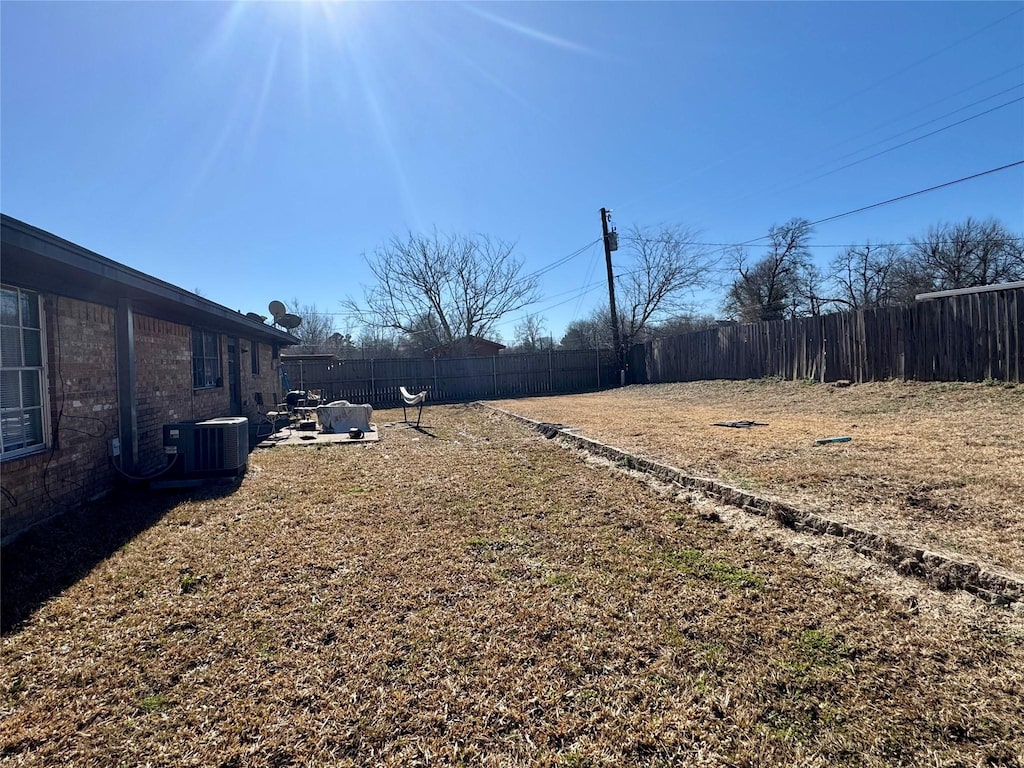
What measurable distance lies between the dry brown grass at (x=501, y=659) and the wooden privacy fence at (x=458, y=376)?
43.6ft

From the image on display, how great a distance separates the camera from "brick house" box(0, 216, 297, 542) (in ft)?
12.6

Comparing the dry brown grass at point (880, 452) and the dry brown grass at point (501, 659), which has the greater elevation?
the dry brown grass at point (880, 452)

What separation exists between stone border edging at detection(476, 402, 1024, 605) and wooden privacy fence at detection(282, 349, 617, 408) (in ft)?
44.1

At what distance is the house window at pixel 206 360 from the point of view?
8219mm

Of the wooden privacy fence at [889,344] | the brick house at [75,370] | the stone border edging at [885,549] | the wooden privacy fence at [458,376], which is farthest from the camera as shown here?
the wooden privacy fence at [458,376]

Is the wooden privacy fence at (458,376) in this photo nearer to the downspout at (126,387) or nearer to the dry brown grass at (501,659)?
the downspout at (126,387)

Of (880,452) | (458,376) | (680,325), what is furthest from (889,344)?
(680,325)

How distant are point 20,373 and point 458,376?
1420cm

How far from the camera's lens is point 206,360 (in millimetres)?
8680

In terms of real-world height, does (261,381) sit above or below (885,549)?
above

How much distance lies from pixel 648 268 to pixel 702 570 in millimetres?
25023

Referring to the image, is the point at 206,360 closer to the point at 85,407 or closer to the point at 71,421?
the point at 85,407

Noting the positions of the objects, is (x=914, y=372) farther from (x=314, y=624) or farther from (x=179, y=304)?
(x=179, y=304)

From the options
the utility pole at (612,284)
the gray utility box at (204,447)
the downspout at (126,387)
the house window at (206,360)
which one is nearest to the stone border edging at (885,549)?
the gray utility box at (204,447)
